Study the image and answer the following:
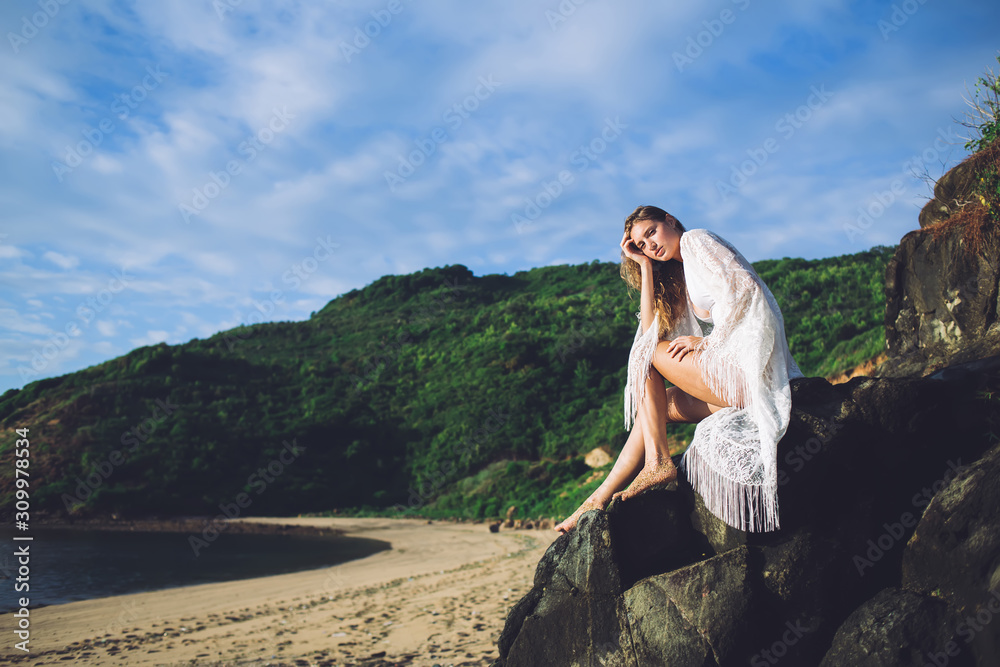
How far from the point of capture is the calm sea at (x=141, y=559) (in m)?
11.4

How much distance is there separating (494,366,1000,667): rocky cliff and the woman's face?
107 cm

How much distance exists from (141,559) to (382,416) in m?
15.2

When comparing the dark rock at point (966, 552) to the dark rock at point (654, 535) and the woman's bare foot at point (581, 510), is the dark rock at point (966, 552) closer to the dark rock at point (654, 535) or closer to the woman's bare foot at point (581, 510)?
the dark rock at point (654, 535)

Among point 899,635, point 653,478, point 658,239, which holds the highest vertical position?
point 658,239

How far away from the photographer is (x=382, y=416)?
29469 mm

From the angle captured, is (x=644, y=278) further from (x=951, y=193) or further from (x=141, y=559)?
(x=141, y=559)

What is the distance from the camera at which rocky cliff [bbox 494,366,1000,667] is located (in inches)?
106

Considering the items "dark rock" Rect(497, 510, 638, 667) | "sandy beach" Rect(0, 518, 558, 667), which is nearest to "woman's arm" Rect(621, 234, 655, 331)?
"dark rock" Rect(497, 510, 638, 667)

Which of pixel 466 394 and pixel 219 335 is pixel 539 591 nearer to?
pixel 466 394

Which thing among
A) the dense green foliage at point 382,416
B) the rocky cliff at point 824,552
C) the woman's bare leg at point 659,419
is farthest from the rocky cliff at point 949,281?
the dense green foliage at point 382,416

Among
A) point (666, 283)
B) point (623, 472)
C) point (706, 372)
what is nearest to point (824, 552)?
point (706, 372)

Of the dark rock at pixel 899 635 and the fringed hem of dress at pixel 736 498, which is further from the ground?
the fringed hem of dress at pixel 736 498

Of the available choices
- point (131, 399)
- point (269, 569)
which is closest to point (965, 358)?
point (269, 569)

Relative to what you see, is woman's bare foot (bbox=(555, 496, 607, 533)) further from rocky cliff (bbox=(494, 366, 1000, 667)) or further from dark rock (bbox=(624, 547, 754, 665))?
dark rock (bbox=(624, 547, 754, 665))
